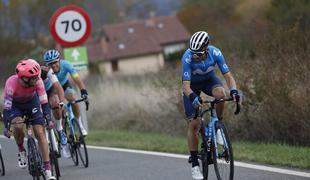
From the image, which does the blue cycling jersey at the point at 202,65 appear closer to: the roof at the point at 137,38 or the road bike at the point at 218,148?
the road bike at the point at 218,148

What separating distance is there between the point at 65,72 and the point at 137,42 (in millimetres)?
65448

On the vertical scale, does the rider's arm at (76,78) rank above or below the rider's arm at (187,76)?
above

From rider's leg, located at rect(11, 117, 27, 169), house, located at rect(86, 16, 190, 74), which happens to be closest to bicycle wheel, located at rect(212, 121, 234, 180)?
rider's leg, located at rect(11, 117, 27, 169)

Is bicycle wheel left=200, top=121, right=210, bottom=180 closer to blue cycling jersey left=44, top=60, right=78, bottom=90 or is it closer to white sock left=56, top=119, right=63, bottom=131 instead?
white sock left=56, top=119, right=63, bottom=131

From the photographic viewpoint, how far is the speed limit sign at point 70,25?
14664mm

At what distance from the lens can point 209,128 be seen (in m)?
8.37

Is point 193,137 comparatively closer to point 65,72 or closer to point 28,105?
point 28,105

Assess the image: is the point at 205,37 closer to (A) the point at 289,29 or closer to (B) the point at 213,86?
(B) the point at 213,86

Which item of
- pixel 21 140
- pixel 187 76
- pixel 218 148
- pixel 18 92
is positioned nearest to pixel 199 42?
pixel 187 76

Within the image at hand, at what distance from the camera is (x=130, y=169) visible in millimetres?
10711

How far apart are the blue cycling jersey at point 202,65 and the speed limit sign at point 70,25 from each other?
6316 millimetres

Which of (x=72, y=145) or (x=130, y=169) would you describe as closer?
(x=130, y=169)

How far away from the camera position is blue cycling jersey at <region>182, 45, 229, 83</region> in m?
8.51

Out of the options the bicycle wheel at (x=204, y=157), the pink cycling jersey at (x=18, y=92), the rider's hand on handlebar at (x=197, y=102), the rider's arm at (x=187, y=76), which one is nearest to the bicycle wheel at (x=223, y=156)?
the bicycle wheel at (x=204, y=157)
